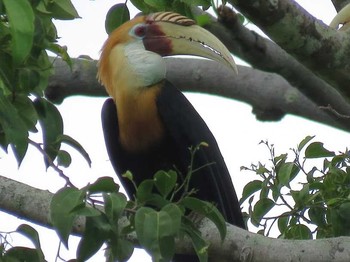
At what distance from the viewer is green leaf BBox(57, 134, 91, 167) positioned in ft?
9.99

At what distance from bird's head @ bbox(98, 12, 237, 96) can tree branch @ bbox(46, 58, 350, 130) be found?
1.42 feet

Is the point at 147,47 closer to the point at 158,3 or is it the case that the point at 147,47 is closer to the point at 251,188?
the point at 251,188

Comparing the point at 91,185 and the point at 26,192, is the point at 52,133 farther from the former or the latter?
Answer: the point at 91,185

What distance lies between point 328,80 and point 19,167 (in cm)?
136

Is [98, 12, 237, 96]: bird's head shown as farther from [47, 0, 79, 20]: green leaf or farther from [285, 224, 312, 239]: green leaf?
[47, 0, 79, 20]: green leaf

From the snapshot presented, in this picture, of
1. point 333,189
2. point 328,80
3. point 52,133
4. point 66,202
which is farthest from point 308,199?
point 66,202

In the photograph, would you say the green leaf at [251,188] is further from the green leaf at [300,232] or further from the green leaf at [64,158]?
the green leaf at [64,158]

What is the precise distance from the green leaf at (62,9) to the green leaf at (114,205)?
63 centimetres

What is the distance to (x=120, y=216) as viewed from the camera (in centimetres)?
264

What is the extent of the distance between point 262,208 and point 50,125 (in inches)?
35.3

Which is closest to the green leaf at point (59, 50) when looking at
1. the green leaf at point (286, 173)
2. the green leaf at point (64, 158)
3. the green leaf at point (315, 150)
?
the green leaf at point (64, 158)

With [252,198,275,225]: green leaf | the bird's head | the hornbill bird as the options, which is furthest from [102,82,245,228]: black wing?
[252,198,275,225]: green leaf

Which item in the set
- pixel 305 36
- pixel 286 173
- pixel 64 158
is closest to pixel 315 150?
pixel 286 173

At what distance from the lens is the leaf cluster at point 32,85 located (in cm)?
262
